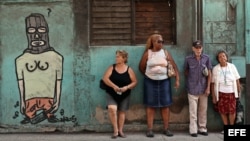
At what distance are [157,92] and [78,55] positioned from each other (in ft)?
5.63

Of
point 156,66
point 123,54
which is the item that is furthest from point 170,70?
point 123,54

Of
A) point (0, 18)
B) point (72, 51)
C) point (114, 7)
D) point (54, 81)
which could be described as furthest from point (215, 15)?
point (0, 18)

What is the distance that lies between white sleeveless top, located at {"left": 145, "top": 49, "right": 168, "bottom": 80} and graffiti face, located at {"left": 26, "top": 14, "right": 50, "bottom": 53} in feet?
6.80

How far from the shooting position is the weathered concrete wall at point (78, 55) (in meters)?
7.85

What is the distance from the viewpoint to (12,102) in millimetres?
7855

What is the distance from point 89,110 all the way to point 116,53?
1.29 m

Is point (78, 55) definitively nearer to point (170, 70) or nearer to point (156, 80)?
point (156, 80)

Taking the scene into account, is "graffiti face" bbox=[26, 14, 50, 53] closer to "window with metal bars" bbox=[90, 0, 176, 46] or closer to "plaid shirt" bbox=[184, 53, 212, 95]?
"window with metal bars" bbox=[90, 0, 176, 46]

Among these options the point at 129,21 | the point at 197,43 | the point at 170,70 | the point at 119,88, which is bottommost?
the point at 119,88

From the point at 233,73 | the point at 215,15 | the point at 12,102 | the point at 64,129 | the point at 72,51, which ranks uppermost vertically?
the point at 215,15

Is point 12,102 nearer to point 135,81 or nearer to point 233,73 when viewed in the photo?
point 135,81

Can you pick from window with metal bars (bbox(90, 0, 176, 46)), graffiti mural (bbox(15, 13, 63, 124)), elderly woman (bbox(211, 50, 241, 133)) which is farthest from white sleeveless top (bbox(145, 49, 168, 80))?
graffiti mural (bbox(15, 13, 63, 124))

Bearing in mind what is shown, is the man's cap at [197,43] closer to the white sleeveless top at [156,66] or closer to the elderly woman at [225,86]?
the elderly woman at [225,86]

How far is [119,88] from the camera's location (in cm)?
739
